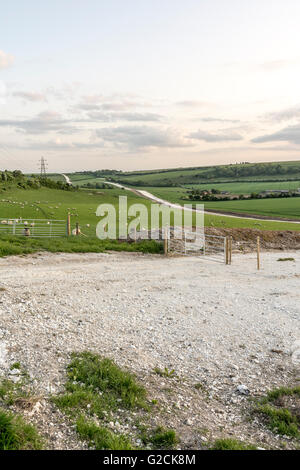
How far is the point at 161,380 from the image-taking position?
690 cm

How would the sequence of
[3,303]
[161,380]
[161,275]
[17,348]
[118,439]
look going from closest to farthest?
[118,439]
[161,380]
[17,348]
[3,303]
[161,275]

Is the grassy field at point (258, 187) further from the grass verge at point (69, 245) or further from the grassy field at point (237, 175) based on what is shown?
the grass verge at point (69, 245)

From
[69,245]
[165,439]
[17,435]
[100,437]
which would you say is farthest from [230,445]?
[69,245]

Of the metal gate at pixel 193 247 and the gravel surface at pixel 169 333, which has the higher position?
the metal gate at pixel 193 247

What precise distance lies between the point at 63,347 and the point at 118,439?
10.7ft

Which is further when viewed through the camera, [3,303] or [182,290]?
[182,290]

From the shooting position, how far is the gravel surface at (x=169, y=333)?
244 inches

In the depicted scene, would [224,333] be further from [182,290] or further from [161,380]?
[182,290]

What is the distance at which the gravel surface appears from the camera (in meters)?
6.19

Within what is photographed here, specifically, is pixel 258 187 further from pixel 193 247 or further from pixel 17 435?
pixel 17 435

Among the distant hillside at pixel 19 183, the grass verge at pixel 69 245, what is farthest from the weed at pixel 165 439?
the distant hillside at pixel 19 183

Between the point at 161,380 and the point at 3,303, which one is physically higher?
the point at 3,303

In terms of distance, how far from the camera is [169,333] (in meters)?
9.23
